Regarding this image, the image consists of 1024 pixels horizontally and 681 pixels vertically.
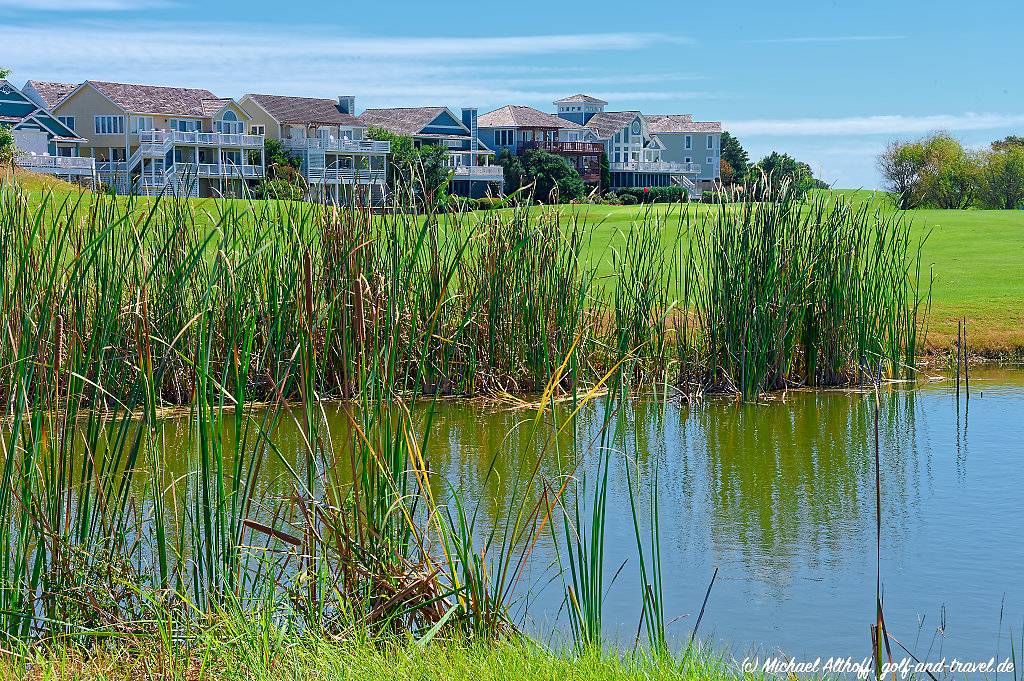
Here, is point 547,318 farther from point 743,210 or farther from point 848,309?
point 848,309

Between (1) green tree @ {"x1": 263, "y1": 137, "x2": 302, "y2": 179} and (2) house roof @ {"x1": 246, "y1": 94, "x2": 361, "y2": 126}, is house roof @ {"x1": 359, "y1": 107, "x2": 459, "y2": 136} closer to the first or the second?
(2) house roof @ {"x1": 246, "y1": 94, "x2": 361, "y2": 126}

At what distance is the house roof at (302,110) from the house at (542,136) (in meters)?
8.35

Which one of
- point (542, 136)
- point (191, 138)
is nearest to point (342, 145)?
point (191, 138)

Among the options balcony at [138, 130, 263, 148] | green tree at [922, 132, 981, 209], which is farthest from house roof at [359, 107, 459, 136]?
green tree at [922, 132, 981, 209]

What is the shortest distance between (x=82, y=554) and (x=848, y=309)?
547 cm

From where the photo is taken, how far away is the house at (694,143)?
206ft

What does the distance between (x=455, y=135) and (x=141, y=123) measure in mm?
14173

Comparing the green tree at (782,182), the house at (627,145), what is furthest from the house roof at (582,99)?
the green tree at (782,182)

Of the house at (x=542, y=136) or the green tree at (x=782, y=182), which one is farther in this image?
the house at (x=542, y=136)

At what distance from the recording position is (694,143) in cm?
6341

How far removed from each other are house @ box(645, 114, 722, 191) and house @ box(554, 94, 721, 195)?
48cm

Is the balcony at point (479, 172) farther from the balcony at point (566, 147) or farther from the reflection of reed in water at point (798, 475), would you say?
the reflection of reed in water at point (798, 475)

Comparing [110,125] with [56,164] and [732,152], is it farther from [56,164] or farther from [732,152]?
[732,152]

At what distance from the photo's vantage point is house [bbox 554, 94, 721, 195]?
2266 inches
